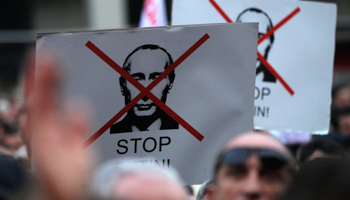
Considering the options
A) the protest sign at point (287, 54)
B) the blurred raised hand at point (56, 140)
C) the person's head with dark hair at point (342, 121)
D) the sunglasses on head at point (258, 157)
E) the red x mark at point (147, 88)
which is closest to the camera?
the blurred raised hand at point (56, 140)

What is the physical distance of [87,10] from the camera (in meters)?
14.4

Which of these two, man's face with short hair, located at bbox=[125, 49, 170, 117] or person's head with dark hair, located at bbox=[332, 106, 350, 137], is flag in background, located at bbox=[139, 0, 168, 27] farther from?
person's head with dark hair, located at bbox=[332, 106, 350, 137]

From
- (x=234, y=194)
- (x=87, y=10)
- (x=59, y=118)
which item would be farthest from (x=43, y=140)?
(x=87, y=10)

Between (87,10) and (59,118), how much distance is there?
44.0 feet

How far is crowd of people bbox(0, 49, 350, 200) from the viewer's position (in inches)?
46.7

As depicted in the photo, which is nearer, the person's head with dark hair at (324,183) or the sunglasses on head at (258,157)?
the person's head with dark hair at (324,183)

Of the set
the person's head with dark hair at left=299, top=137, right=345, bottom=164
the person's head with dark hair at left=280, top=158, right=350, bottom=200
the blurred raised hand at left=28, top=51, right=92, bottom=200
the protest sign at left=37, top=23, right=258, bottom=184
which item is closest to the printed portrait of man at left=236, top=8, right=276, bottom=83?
the person's head with dark hair at left=299, top=137, right=345, bottom=164

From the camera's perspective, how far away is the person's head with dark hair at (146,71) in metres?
3.12

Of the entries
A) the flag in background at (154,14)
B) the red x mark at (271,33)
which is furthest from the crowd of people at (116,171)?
the flag in background at (154,14)

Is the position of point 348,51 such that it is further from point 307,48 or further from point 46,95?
point 46,95

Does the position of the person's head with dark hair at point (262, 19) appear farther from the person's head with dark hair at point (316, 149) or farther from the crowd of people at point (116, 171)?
the crowd of people at point (116, 171)

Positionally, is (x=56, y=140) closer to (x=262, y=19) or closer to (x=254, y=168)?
(x=254, y=168)

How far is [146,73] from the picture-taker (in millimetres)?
3127

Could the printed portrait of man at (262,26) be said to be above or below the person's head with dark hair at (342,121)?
above
